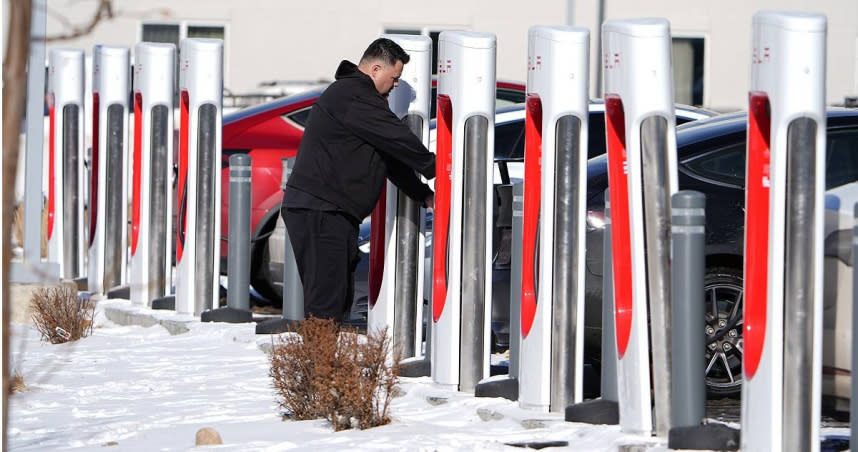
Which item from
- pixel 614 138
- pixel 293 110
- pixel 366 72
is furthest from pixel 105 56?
pixel 614 138

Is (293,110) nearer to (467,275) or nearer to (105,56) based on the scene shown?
(105,56)

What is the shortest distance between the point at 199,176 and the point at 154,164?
2.18ft

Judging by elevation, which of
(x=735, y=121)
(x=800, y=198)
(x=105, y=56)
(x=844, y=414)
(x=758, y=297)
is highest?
(x=105, y=56)

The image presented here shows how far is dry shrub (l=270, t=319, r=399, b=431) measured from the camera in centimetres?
563

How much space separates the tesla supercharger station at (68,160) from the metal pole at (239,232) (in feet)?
8.35

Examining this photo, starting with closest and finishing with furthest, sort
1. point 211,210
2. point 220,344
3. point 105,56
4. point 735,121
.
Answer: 1. point 735,121
2. point 220,344
3. point 211,210
4. point 105,56

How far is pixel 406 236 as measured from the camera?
7117 mm

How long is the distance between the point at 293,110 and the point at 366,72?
4.11 m

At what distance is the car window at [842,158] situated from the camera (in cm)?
714

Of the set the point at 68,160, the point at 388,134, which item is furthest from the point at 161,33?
the point at 388,134

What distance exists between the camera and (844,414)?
6258 mm

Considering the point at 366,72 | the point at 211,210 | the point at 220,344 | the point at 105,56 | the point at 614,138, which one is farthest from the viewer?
the point at 105,56

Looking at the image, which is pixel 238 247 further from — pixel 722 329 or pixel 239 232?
pixel 722 329

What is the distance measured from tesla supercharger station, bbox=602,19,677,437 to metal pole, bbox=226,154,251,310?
3741mm
